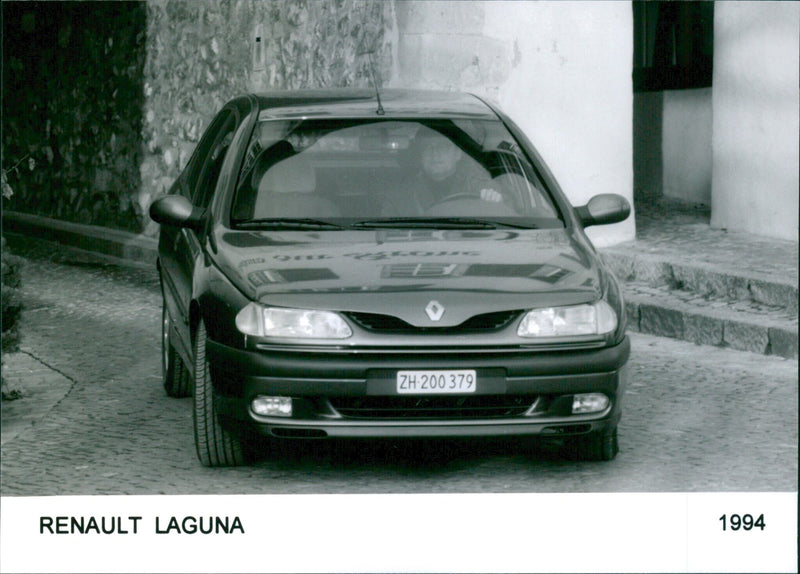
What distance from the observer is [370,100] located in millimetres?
8047

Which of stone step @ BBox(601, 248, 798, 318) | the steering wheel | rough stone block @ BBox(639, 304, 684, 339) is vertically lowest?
rough stone block @ BBox(639, 304, 684, 339)

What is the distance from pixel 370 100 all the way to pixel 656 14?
841cm

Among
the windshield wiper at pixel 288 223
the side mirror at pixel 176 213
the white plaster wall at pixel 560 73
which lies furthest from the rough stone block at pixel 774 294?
the side mirror at pixel 176 213

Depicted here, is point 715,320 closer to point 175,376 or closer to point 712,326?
point 712,326

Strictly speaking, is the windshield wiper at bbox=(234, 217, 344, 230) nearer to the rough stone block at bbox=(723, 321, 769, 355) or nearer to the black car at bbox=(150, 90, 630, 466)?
the black car at bbox=(150, 90, 630, 466)

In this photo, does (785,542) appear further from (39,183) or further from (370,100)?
(39,183)

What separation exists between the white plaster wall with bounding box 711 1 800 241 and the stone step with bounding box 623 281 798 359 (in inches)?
44.3

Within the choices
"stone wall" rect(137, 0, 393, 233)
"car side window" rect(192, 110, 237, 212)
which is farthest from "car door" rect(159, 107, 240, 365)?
"stone wall" rect(137, 0, 393, 233)

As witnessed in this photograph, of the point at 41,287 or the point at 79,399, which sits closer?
the point at 79,399

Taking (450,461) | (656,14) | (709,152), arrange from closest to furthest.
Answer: (450,461) < (709,152) < (656,14)

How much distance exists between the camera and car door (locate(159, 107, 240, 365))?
7816 mm

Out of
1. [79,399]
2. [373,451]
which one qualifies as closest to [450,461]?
[373,451]

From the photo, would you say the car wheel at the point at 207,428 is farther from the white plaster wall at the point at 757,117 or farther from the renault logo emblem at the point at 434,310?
the white plaster wall at the point at 757,117

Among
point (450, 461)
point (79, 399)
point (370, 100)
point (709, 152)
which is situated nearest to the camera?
point (450, 461)
